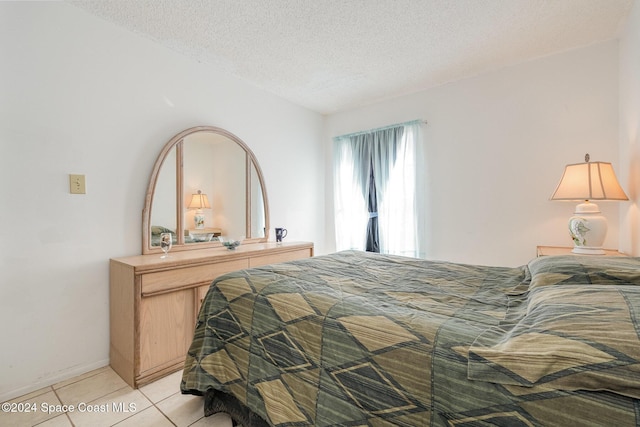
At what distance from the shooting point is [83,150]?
1939 mm

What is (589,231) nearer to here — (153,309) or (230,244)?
(230,244)

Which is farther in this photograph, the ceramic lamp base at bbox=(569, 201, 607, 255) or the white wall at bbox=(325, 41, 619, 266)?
the white wall at bbox=(325, 41, 619, 266)

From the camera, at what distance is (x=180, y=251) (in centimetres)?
236

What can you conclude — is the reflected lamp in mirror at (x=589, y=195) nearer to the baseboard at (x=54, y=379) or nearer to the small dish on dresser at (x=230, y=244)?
the small dish on dresser at (x=230, y=244)

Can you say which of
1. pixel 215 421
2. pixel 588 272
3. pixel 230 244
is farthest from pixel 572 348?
pixel 230 244

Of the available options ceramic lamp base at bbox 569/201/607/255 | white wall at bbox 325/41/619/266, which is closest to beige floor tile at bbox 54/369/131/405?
white wall at bbox 325/41/619/266

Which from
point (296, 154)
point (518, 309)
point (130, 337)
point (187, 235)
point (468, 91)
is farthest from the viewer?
point (296, 154)

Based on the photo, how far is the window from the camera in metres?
3.24

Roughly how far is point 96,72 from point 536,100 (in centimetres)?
349

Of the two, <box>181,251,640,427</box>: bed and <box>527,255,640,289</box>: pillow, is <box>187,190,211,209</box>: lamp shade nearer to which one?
<box>181,251,640,427</box>: bed

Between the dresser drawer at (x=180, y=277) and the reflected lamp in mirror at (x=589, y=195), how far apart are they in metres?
2.53

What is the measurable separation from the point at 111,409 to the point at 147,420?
0.26 m

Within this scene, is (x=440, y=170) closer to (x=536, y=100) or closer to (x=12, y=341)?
(x=536, y=100)

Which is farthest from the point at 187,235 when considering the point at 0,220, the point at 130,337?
the point at 0,220
